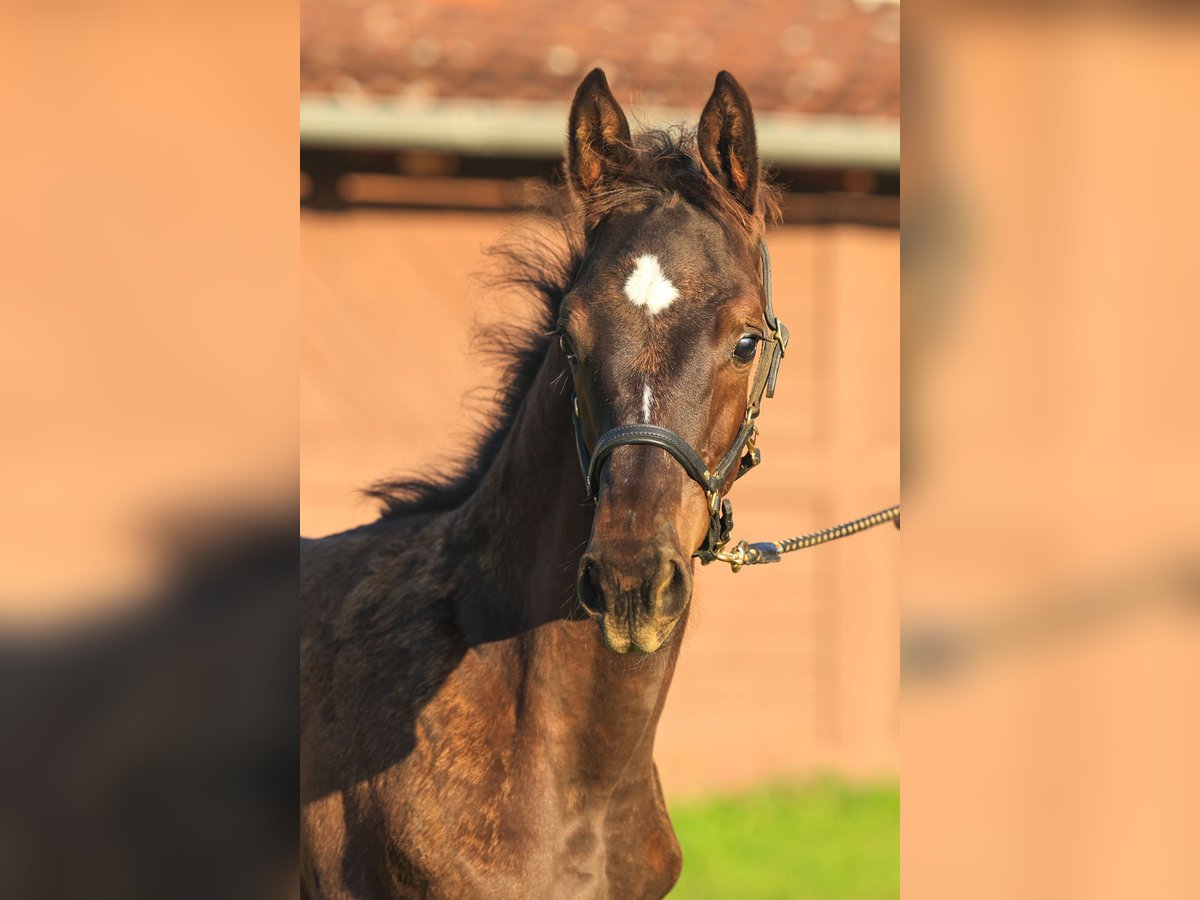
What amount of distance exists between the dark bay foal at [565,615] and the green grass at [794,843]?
288 cm

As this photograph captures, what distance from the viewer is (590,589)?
221 cm

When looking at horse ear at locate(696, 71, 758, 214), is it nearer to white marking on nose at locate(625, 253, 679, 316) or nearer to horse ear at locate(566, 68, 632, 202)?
horse ear at locate(566, 68, 632, 202)

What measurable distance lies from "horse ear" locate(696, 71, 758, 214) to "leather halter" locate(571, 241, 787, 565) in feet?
0.44

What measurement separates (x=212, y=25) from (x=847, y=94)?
23.1 ft

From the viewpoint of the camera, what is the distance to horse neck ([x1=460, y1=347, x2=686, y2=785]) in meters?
2.63

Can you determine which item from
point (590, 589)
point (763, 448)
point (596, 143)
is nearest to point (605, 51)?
point (763, 448)

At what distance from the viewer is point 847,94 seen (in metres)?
7.36

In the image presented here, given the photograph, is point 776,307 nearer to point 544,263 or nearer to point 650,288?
point 544,263

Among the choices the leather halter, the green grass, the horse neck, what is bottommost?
the green grass

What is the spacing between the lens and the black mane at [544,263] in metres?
2.65

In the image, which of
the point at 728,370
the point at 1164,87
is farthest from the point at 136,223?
the point at 728,370

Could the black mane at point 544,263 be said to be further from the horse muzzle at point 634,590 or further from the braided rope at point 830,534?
the horse muzzle at point 634,590

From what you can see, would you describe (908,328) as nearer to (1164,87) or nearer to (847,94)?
(1164,87)

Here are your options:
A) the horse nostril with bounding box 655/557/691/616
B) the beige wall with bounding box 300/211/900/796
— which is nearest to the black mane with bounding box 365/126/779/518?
the horse nostril with bounding box 655/557/691/616
